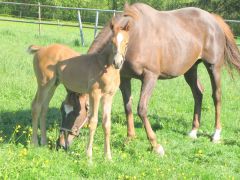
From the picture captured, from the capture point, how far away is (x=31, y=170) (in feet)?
14.4

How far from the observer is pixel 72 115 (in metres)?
5.72

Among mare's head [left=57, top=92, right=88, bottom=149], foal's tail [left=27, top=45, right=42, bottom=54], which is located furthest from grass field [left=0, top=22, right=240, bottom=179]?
foal's tail [left=27, top=45, right=42, bottom=54]

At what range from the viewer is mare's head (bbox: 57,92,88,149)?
5.67 metres

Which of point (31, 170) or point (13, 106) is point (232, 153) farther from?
point (13, 106)

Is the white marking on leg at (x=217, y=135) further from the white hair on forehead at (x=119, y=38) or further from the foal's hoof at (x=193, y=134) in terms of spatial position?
the white hair on forehead at (x=119, y=38)

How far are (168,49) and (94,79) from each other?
1889mm

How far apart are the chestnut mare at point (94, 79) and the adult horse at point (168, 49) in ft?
1.42

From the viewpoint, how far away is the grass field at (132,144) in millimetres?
4754

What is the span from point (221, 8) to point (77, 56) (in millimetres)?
34101

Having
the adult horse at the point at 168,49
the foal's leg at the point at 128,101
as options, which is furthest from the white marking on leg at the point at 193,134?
the foal's leg at the point at 128,101

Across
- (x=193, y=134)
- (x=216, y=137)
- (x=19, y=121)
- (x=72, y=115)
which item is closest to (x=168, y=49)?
(x=193, y=134)

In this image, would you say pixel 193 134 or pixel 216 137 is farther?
pixel 193 134

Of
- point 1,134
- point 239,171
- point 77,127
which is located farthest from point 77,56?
point 239,171

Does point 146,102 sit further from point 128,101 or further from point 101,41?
A: point 101,41
